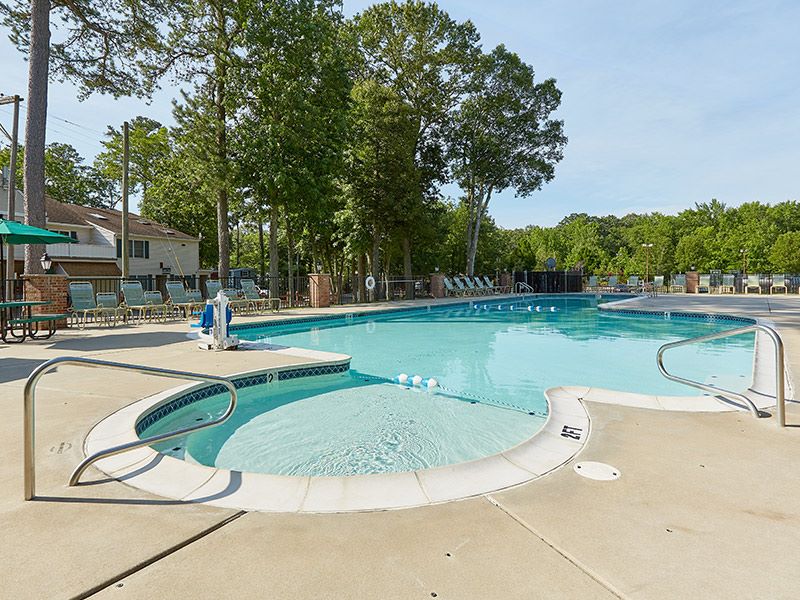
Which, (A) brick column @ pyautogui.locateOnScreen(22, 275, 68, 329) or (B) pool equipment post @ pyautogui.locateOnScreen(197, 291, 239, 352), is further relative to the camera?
(A) brick column @ pyautogui.locateOnScreen(22, 275, 68, 329)

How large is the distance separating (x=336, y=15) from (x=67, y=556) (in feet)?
69.8

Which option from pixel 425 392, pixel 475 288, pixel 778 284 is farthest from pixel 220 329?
pixel 778 284

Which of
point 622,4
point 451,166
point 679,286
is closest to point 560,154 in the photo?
point 451,166

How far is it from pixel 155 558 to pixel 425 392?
185 inches

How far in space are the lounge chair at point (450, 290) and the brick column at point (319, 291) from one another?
8.68m

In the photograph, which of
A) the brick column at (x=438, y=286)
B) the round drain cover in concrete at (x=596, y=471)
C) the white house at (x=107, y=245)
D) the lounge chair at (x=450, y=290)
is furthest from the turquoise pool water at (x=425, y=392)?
the white house at (x=107, y=245)

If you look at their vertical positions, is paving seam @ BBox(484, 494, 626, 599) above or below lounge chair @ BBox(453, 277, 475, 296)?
below

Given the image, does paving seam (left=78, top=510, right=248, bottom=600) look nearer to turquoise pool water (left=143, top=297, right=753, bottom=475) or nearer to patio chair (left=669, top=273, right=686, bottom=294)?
turquoise pool water (left=143, top=297, right=753, bottom=475)

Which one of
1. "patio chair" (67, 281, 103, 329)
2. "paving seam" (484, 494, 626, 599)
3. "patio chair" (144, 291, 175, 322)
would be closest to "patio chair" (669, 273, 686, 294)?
"patio chair" (144, 291, 175, 322)

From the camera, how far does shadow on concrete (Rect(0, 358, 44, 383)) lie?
5.42 metres

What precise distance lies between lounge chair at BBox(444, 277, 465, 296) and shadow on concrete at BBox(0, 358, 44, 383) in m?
20.0

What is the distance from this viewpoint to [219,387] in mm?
5461

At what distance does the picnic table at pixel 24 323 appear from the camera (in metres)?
8.23

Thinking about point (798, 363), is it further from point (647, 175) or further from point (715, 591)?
point (647, 175)
